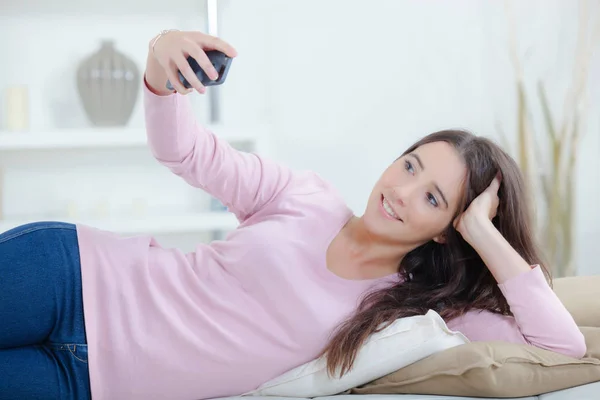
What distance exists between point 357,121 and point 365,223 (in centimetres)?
217

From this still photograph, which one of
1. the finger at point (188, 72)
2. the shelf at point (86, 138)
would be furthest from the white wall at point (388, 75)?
the finger at point (188, 72)

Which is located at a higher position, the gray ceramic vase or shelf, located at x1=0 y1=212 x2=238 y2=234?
the gray ceramic vase

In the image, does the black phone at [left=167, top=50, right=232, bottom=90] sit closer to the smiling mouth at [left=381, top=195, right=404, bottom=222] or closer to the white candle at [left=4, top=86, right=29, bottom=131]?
the smiling mouth at [left=381, top=195, right=404, bottom=222]

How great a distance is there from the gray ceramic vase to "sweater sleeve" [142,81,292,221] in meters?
1.70

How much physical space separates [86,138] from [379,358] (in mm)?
2098

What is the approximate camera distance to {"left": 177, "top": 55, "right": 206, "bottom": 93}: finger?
146 centimetres

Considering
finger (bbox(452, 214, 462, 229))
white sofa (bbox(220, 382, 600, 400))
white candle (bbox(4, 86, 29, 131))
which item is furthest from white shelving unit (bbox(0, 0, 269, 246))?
white sofa (bbox(220, 382, 600, 400))

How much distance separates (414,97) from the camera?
398 centimetres

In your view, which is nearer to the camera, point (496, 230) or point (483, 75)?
point (496, 230)

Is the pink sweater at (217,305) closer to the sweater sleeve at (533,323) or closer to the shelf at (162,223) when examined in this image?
the sweater sleeve at (533,323)

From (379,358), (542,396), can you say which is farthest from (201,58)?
(542,396)

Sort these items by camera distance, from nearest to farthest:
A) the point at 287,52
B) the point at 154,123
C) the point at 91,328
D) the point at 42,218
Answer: the point at 91,328
the point at 154,123
the point at 42,218
the point at 287,52

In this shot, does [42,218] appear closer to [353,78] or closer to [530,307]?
[353,78]

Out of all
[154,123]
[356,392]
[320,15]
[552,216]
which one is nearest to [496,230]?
[356,392]
